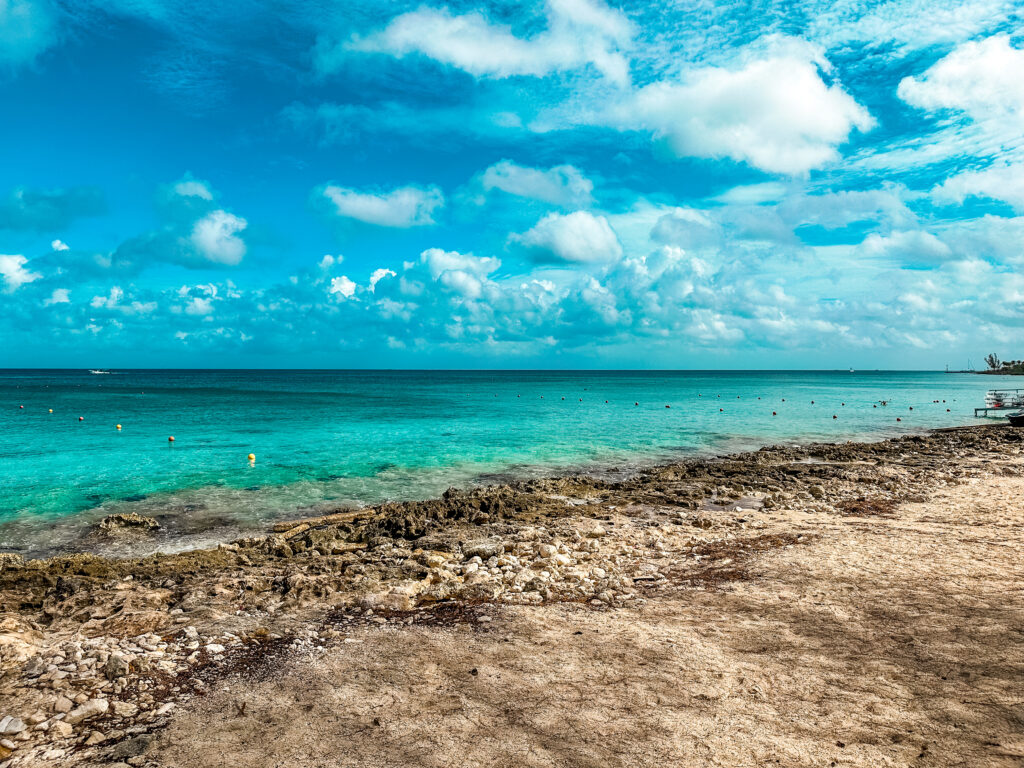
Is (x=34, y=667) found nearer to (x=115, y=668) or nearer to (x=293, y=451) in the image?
(x=115, y=668)

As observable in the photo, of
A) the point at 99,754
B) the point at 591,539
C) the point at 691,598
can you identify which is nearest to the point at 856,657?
the point at 691,598

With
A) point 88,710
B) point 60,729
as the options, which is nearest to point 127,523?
point 88,710

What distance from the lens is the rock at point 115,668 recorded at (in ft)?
23.1

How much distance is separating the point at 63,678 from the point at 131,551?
895cm

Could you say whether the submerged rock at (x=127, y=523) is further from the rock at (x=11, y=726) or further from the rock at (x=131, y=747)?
the rock at (x=131, y=747)

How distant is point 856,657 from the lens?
Result: 24.6ft

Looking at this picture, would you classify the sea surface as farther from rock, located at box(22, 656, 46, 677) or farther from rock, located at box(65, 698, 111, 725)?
rock, located at box(65, 698, 111, 725)

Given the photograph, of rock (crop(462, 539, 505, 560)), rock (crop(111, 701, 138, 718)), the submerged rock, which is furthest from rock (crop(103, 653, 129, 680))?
the submerged rock

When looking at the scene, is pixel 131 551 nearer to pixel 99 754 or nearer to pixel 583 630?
pixel 99 754

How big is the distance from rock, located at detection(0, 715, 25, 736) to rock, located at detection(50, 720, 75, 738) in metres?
0.27

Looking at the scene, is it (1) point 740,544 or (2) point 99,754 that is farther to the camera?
(1) point 740,544

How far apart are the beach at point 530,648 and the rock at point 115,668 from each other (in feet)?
0.12

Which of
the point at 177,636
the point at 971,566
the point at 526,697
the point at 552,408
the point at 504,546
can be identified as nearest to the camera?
the point at 526,697

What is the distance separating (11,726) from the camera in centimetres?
601
